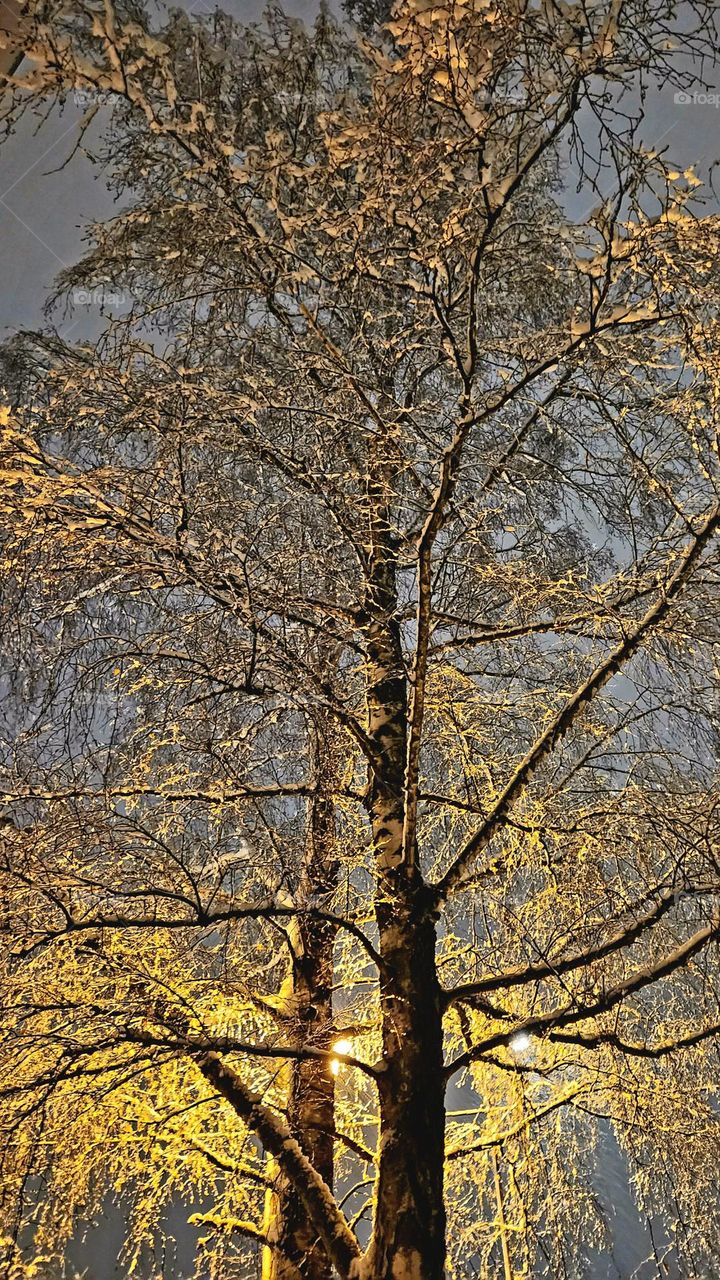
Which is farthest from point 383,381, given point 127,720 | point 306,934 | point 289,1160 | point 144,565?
point 289,1160

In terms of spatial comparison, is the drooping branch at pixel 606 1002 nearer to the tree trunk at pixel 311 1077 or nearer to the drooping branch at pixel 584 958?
the drooping branch at pixel 584 958

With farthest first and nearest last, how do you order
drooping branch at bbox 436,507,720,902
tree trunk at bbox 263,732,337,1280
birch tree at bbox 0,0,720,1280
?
tree trunk at bbox 263,732,337,1280
drooping branch at bbox 436,507,720,902
birch tree at bbox 0,0,720,1280

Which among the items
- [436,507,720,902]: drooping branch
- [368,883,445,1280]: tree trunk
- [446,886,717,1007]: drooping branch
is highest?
[436,507,720,902]: drooping branch

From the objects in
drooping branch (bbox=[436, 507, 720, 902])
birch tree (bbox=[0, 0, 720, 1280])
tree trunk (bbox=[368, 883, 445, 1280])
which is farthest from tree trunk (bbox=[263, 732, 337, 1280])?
drooping branch (bbox=[436, 507, 720, 902])

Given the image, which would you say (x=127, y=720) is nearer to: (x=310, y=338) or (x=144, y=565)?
(x=144, y=565)

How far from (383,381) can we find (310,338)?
1.28ft

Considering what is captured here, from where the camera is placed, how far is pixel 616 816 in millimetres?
2693

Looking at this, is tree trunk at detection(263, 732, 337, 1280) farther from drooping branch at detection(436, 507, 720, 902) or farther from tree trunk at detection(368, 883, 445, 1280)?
drooping branch at detection(436, 507, 720, 902)

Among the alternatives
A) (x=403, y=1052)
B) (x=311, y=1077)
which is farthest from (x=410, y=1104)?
(x=311, y=1077)

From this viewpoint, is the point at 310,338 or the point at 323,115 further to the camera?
the point at 310,338

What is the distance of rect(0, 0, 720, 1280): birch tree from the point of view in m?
1.95

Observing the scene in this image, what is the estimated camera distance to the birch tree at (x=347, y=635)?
195cm

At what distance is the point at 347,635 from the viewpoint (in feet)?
11.8

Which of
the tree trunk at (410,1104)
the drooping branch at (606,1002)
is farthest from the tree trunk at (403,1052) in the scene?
the drooping branch at (606,1002)
